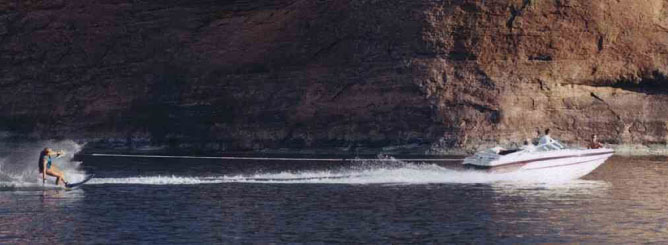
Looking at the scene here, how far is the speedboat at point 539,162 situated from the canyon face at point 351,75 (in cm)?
1653

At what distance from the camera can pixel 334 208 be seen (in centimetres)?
3334

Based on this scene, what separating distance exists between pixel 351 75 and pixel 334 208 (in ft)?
96.0

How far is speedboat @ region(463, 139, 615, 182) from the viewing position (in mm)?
40688

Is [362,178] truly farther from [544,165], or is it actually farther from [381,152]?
[381,152]

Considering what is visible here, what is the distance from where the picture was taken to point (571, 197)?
3638 centimetres

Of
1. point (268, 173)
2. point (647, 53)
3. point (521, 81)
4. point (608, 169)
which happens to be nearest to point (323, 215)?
point (268, 173)

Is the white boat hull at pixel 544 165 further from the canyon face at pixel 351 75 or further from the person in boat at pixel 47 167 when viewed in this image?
the canyon face at pixel 351 75

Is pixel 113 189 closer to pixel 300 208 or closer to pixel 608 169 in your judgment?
pixel 300 208

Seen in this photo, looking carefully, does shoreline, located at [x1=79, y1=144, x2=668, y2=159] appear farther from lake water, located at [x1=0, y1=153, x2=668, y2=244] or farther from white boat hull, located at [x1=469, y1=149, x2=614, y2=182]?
white boat hull, located at [x1=469, y1=149, x2=614, y2=182]

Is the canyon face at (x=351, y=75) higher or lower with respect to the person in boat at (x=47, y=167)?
higher

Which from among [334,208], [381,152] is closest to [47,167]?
[334,208]

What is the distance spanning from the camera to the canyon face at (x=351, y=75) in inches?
2379

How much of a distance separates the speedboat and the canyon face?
54.2 feet

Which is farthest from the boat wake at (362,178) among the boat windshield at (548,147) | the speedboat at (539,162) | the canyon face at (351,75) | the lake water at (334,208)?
the canyon face at (351,75)
